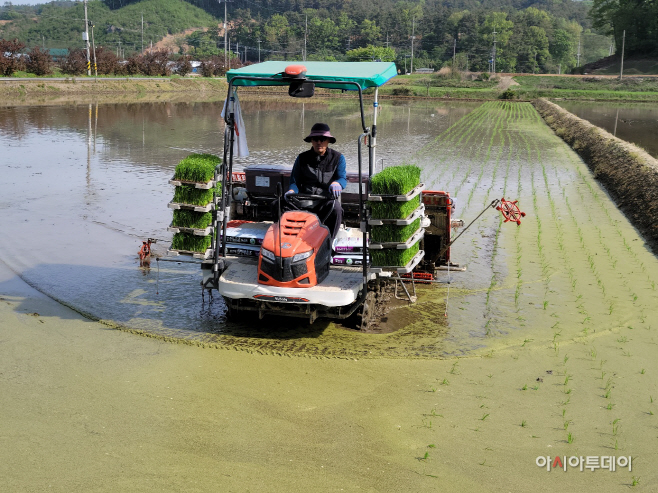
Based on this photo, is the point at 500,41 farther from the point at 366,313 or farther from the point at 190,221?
the point at 190,221

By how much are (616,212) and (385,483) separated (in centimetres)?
1056

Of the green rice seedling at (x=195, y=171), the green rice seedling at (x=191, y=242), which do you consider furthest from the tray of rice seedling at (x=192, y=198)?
the green rice seedling at (x=191, y=242)

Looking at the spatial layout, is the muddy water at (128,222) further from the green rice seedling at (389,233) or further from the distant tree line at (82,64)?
the distant tree line at (82,64)

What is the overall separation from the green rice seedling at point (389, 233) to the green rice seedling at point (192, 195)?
1.71 m

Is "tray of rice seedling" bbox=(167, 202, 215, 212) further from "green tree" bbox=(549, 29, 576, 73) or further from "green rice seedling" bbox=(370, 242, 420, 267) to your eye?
"green tree" bbox=(549, 29, 576, 73)

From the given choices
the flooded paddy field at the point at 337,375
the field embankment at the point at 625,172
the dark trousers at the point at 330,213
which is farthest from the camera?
the field embankment at the point at 625,172

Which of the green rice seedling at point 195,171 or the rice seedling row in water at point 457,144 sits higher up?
the green rice seedling at point 195,171

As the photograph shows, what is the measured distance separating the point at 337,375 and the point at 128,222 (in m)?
6.63

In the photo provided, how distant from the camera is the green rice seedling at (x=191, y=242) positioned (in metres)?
7.46

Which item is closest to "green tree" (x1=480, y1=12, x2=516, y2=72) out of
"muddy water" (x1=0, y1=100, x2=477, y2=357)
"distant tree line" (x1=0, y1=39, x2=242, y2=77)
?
"distant tree line" (x1=0, y1=39, x2=242, y2=77)

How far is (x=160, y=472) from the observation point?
4746mm

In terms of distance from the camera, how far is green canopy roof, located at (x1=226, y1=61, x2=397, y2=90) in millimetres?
7062

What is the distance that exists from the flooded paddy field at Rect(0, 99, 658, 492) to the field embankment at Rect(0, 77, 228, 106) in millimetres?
28490

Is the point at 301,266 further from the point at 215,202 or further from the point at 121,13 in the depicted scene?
the point at 121,13
